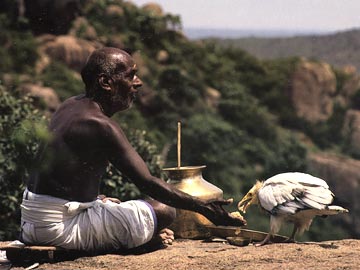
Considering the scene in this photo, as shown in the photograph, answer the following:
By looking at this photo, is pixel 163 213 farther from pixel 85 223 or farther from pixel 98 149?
pixel 98 149

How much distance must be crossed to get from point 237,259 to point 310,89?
3377 cm

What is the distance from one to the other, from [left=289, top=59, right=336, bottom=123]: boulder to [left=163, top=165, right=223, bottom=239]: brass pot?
105 ft

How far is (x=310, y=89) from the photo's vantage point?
37531mm

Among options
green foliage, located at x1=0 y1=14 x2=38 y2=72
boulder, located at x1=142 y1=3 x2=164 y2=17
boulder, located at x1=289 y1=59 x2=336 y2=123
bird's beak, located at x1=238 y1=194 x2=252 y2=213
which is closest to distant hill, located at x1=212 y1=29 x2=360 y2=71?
boulder, located at x1=289 y1=59 x2=336 y2=123

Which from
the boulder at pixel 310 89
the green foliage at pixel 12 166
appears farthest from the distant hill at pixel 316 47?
the green foliage at pixel 12 166

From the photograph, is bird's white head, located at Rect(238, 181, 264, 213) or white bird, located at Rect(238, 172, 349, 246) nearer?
white bird, located at Rect(238, 172, 349, 246)

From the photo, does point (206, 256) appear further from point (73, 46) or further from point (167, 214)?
Result: point (73, 46)

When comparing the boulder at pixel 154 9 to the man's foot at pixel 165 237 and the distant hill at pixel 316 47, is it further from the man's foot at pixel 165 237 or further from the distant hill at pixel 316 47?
the man's foot at pixel 165 237

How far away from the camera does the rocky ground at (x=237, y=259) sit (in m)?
4.23

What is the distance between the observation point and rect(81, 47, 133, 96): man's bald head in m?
4.64

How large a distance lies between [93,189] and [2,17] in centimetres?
2002

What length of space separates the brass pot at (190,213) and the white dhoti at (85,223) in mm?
750

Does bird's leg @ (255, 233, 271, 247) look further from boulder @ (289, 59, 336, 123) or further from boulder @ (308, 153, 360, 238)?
boulder @ (289, 59, 336, 123)

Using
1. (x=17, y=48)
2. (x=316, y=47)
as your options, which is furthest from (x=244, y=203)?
(x=316, y=47)
